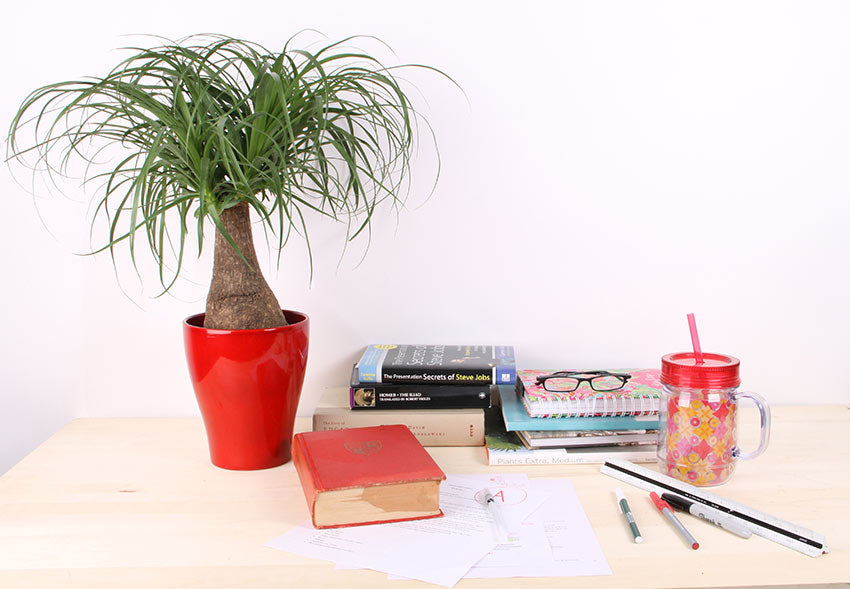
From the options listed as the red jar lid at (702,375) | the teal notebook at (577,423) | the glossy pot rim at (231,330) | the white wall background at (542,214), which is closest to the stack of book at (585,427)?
the teal notebook at (577,423)

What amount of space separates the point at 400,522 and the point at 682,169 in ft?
2.64

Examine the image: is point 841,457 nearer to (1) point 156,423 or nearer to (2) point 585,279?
(2) point 585,279

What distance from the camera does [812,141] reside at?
121 cm

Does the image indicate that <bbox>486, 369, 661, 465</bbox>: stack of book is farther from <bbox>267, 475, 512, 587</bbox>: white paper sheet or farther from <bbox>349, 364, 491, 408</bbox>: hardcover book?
<bbox>267, 475, 512, 587</bbox>: white paper sheet

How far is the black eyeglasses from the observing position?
106 cm

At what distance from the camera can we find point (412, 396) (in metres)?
1.06

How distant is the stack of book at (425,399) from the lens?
41.2 inches

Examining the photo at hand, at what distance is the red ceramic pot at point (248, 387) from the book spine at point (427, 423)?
7cm

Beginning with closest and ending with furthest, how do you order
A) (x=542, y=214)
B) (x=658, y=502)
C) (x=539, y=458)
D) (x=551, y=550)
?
(x=551, y=550), (x=658, y=502), (x=539, y=458), (x=542, y=214)

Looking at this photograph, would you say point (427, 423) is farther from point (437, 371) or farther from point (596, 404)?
point (596, 404)

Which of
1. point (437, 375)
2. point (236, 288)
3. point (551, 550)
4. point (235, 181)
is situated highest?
point (235, 181)

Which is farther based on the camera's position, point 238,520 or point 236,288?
point 236,288

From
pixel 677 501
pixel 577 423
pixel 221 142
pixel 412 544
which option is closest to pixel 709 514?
pixel 677 501

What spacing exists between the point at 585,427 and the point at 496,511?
25 centimetres
